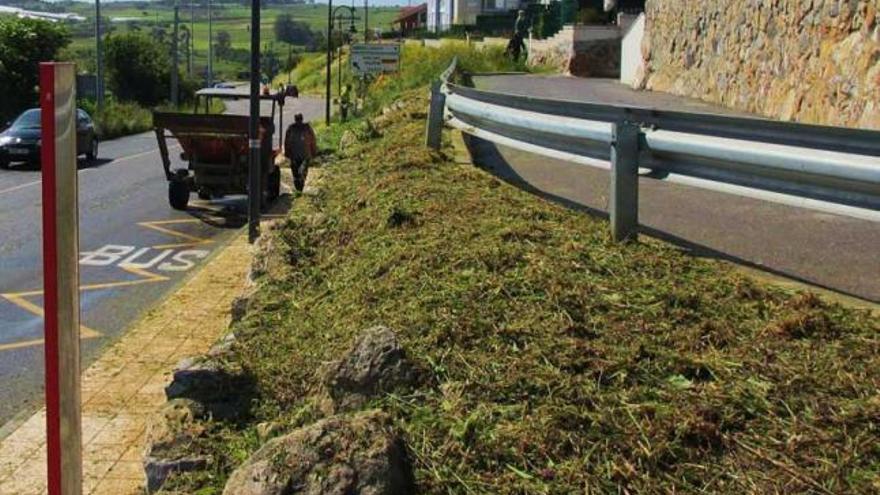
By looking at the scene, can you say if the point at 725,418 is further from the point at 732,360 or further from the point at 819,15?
the point at 819,15

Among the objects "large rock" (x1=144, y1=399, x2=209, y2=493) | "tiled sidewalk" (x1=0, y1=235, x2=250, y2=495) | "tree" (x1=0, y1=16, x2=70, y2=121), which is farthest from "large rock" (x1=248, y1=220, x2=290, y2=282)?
"tree" (x1=0, y1=16, x2=70, y2=121)

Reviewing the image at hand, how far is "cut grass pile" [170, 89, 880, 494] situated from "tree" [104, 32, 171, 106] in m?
67.3

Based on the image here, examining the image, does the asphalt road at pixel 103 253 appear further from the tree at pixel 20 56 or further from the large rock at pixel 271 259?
the tree at pixel 20 56

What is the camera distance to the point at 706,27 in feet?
63.6

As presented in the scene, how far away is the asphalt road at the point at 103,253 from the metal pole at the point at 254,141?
0.76 m

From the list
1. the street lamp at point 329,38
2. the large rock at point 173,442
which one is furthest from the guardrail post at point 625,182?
the street lamp at point 329,38

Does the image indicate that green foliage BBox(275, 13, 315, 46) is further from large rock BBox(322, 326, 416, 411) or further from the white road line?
large rock BBox(322, 326, 416, 411)

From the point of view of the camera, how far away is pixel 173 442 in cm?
417

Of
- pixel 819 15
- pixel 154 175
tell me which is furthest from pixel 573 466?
pixel 154 175

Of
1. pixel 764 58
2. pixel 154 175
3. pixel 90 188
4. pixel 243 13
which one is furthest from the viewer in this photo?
pixel 243 13

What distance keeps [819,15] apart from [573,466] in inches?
425

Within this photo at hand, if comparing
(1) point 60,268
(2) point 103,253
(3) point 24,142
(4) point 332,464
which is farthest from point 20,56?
(1) point 60,268

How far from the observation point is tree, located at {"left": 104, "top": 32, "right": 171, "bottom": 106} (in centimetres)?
6938

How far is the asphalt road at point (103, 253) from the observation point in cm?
926
